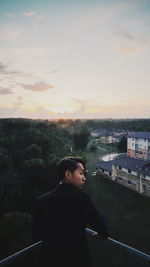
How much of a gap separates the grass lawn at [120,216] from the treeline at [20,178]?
325 cm

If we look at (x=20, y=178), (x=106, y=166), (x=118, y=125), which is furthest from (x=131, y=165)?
(x=118, y=125)

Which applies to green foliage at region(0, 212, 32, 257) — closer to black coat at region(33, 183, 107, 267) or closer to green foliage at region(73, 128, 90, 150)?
black coat at region(33, 183, 107, 267)

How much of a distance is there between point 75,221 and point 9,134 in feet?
72.7

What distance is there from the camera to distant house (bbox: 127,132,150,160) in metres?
24.2

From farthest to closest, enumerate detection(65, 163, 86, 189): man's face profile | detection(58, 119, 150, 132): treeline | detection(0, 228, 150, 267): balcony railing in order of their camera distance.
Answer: detection(58, 119, 150, 132): treeline, detection(0, 228, 150, 267): balcony railing, detection(65, 163, 86, 189): man's face profile

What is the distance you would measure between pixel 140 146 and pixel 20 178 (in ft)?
52.4

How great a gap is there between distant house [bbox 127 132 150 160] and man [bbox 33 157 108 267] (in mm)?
23681

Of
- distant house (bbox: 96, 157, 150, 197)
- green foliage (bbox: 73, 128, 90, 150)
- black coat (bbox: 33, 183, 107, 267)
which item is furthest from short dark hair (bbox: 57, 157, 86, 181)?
green foliage (bbox: 73, 128, 90, 150)

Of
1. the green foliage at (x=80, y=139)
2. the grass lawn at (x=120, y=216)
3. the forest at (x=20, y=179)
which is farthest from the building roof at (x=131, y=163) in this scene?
the green foliage at (x=80, y=139)

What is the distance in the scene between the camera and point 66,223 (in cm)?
139

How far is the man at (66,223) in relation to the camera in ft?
4.58

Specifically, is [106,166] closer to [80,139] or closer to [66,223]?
[80,139]

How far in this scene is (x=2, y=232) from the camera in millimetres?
8172

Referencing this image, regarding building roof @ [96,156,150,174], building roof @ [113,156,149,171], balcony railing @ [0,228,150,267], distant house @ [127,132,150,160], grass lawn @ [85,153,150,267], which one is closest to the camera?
balcony railing @ [0,228,150,267]
